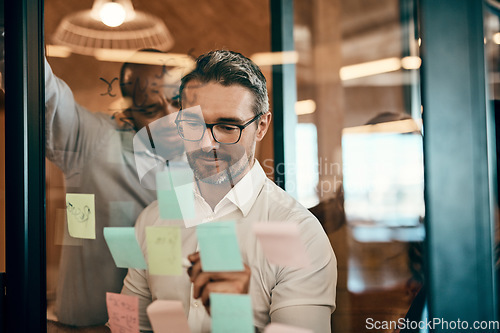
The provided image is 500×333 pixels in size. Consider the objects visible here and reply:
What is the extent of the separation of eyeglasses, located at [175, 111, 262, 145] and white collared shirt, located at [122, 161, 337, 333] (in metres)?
0.09

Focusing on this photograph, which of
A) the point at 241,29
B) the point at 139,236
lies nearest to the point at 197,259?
the point at 139,236

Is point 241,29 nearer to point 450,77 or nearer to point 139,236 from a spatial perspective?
point 450,77

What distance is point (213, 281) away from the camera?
1073mm

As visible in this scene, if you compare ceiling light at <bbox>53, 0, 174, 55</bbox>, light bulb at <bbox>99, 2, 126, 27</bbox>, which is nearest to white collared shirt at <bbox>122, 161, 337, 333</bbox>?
ceiling light at <bbox>53, 0, 174, 55</bbox>

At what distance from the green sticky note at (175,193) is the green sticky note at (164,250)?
40 mm

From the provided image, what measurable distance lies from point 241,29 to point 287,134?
0.97ft

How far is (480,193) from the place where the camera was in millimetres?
883

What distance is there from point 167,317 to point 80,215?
42 cm

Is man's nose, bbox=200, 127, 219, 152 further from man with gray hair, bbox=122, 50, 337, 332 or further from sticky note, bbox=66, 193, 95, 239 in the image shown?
sticky note, bbox=66, 193, 95, 239

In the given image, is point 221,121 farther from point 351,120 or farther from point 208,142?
point 351,120

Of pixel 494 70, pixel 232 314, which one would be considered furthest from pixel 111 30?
pixel 494 70

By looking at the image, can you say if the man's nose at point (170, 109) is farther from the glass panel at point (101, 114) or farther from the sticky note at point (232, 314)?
the sticky note at point (232, 314)

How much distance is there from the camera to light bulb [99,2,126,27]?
1234 mm

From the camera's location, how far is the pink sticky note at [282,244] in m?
0.98
